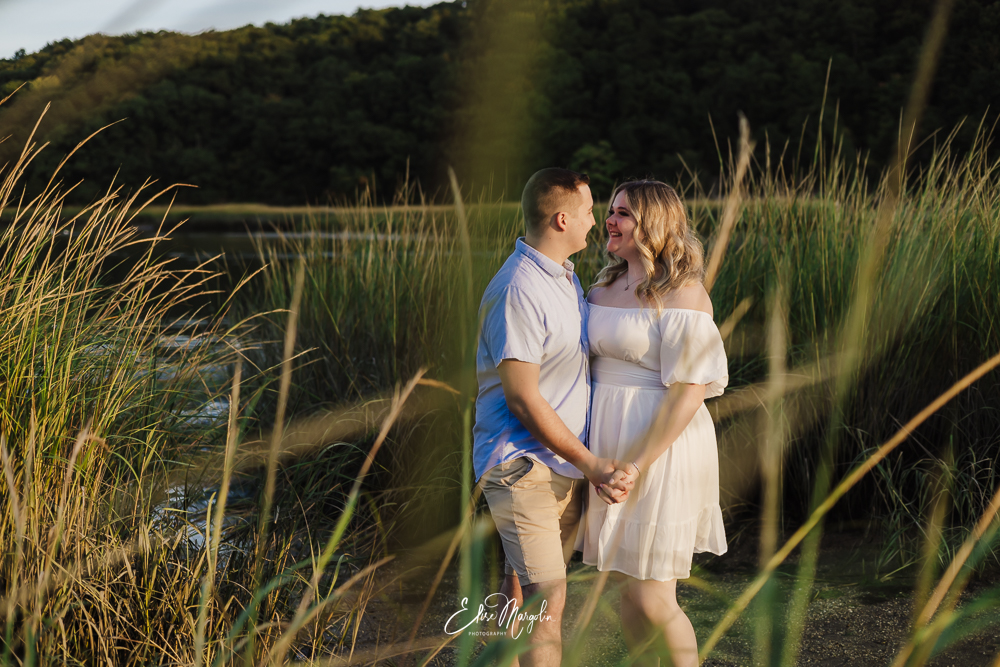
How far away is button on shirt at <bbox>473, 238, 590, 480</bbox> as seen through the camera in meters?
2.38

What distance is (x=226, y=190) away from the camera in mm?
44406

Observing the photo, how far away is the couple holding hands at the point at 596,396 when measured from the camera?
2.41 meters

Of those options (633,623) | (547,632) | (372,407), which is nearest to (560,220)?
(547,632)

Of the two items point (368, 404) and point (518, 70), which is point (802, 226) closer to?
point (368, 404)

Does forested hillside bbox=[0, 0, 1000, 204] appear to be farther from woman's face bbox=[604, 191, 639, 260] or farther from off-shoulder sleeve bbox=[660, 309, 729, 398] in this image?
off-shoulder sleeve bbox=[660, 309, 729, 398]

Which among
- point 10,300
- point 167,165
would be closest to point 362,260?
point 10,300

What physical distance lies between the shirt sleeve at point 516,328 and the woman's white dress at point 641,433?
311mm

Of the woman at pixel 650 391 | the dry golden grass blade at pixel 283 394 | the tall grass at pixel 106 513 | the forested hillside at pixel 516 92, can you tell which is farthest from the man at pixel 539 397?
the forested hillside at pixel 516 92

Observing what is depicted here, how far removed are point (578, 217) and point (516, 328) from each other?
0.44 meters

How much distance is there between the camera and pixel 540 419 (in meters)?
2.36

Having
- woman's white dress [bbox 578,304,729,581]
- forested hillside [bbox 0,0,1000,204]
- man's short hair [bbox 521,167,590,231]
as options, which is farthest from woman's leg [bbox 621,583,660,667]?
forested hillside [bbox 0,0,1000,204]

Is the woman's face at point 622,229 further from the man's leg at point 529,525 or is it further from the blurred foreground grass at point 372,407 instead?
the man's leg at point 529,525

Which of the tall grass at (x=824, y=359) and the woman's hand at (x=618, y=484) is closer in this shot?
the woman's hand at (x=618, y=484)

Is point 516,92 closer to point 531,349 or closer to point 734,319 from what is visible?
point 531,349
